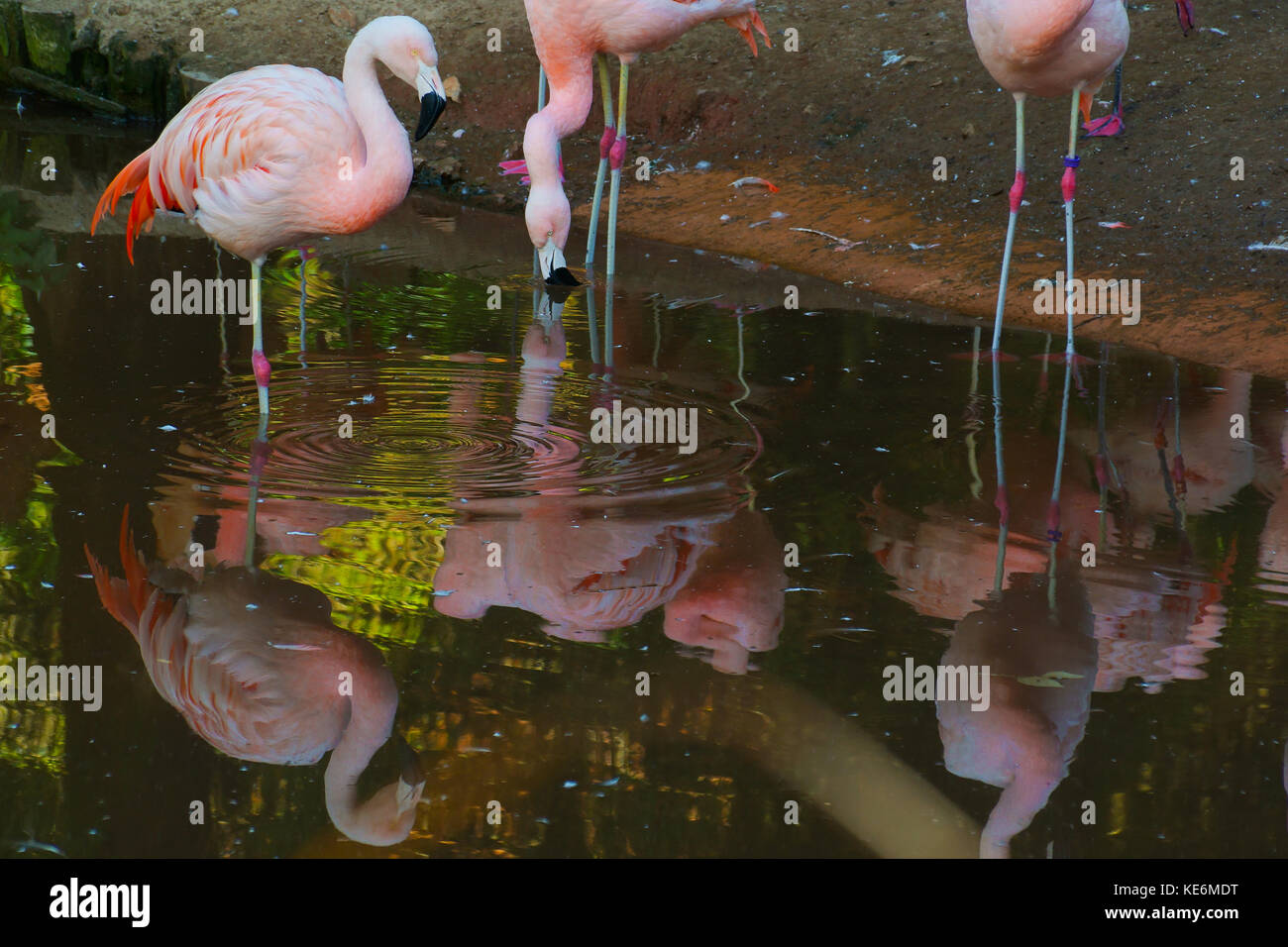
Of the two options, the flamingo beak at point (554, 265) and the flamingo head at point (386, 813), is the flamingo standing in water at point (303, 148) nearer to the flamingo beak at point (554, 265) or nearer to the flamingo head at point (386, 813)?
the flamingo beak at point (554, 265)

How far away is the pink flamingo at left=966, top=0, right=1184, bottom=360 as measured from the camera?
571 cm

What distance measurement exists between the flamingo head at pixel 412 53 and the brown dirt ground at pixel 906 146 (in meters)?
3.30

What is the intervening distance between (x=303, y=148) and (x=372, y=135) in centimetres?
22

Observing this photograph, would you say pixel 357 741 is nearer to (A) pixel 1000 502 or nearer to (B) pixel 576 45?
(A) pixel 1000 502

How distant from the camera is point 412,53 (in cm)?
475

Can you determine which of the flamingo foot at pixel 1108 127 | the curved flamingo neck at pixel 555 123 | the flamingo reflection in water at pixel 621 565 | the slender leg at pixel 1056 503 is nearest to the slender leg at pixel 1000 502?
the slender leg at pixel 1056 503

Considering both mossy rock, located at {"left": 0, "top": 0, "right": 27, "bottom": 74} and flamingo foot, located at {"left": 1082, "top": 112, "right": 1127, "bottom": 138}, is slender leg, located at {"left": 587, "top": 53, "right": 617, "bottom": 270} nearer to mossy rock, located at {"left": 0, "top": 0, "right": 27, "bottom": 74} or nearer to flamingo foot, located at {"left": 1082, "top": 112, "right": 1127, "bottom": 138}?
flamingo foot, located at {"left": 1082, "top": 112, "right": 1127, "bottom": 138}

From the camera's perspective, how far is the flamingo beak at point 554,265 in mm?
6316

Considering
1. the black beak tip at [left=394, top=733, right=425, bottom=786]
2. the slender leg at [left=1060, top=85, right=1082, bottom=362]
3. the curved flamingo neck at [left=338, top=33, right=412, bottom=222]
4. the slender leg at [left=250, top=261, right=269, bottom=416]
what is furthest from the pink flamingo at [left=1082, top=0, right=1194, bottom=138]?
the black beak tip at [left=394, top=733, right=425, bottom=786]

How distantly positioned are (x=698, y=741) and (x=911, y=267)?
478 centimetres

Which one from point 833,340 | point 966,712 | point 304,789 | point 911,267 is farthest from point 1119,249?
point 304,789

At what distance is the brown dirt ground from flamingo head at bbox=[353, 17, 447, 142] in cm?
330

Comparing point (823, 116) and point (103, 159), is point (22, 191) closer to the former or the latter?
point (103, 159)

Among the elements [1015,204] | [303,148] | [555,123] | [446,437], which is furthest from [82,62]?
[1015,204]
